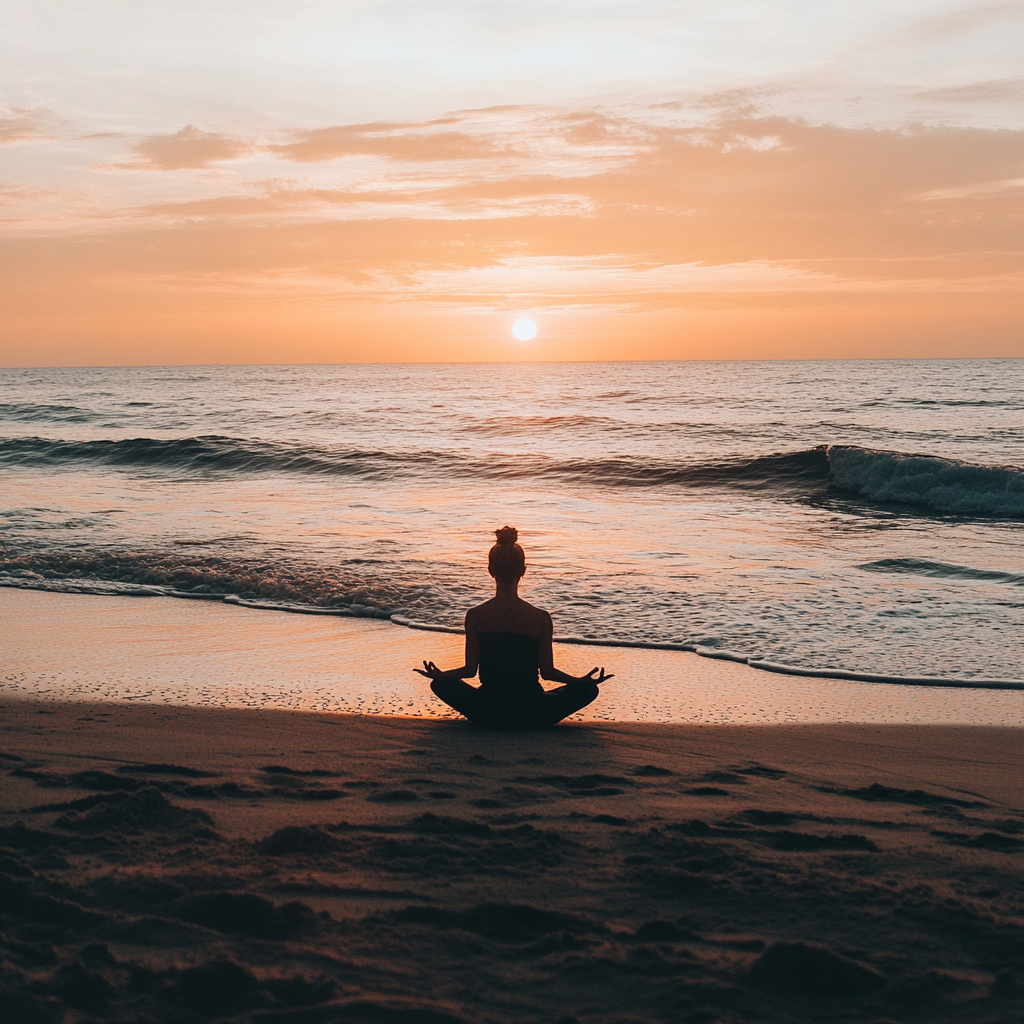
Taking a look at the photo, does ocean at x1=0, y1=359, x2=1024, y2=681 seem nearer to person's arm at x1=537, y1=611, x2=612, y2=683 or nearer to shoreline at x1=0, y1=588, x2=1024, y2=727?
shoreline at x1=0, y1=588, x2=1024, y2=727

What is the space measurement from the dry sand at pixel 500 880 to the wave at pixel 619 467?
13.2 meters

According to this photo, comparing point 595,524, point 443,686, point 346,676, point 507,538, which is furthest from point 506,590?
point 595,524

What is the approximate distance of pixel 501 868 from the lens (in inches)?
125

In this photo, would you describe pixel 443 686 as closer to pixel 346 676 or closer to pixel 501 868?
pixel 346 676

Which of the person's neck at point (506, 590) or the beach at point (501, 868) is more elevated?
the person's neck at point (506, 590)

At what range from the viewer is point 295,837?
332cm

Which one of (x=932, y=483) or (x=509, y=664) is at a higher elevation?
(x=932, y=483)

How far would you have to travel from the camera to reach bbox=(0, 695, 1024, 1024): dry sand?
96.4 inches

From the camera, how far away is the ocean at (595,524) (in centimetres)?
789

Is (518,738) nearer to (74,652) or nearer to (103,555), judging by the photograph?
(74,652)

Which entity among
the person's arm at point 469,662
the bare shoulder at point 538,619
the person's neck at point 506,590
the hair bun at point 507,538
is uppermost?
the hair bun at point 507,538

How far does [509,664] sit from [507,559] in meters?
0.65

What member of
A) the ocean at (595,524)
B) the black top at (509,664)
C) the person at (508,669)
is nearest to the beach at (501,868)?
the person at (508,669)

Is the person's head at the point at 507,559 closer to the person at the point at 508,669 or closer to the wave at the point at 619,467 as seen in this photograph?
the person at the point at 508,669
